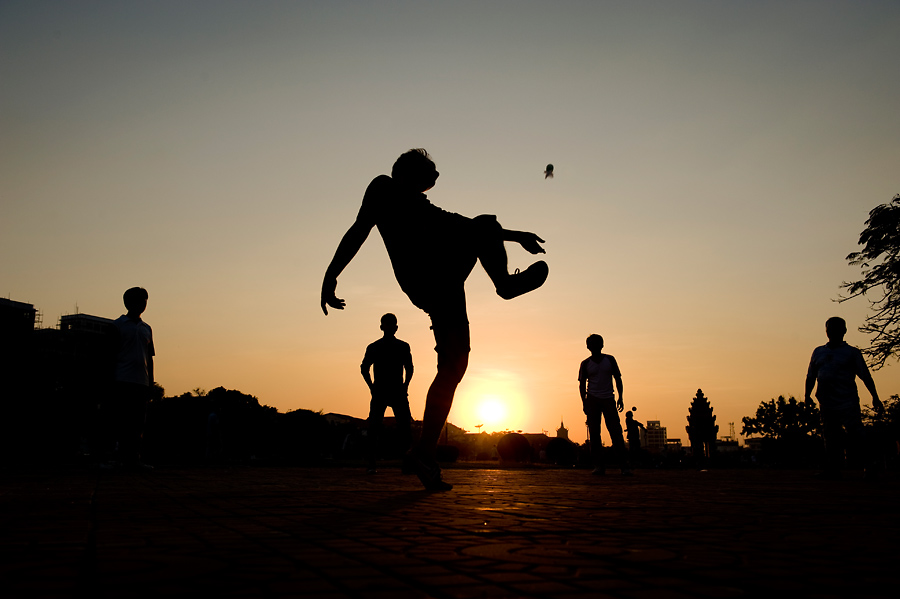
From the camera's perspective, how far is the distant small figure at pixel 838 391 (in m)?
9.77

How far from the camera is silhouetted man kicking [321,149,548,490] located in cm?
502

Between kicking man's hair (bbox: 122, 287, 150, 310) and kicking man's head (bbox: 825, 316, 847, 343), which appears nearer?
kicking man's hair (bbox: 122, 287, 150, 310)

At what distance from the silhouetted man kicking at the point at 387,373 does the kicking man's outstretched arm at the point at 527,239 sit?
16.8 feet

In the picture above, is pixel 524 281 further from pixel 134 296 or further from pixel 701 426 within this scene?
pixel 701 426

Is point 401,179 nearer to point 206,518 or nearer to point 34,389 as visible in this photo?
point 206,518

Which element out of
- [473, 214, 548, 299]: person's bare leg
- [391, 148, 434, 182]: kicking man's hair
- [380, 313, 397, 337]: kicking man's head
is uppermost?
[391, 148, 434, 182]: kicking man's hair

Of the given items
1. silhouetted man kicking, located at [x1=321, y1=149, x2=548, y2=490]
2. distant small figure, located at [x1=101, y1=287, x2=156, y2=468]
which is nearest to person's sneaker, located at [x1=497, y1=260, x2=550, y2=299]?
silhouetted man kicking, located at [x1=321, y1=149, x2=548, y2=490]

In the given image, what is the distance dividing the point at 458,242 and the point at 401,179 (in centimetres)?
69

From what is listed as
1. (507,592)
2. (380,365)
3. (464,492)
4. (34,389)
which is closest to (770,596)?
(507,592)

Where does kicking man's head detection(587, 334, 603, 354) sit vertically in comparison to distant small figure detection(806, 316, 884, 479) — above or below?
above

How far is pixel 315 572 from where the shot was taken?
5.95ft

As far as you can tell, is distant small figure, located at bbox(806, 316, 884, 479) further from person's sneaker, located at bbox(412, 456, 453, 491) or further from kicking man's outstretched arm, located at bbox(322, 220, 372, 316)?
kicking man's outstretched arm, located at bbox(322, 220, 372, 316)

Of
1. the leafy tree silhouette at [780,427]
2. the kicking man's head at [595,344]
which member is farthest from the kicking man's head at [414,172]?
the leafy tree silhouette at [780,427]

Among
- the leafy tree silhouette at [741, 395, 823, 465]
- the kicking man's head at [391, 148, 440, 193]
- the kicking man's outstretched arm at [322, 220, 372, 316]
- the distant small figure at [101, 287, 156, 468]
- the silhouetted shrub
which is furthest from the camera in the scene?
the leafy tree silhouette at [741, 395, 823, 465]
